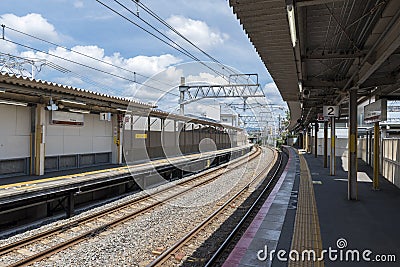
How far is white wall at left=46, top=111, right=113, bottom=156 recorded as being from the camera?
11102mm

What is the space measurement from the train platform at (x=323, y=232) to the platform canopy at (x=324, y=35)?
322 cm

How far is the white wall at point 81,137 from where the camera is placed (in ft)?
36.4

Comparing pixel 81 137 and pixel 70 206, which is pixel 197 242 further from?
pixel 81 137

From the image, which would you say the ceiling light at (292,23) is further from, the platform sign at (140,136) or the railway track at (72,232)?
the platform sign at (140,136)

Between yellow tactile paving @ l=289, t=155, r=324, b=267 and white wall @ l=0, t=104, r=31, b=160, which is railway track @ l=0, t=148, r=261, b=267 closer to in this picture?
white wall @ l=0, t=104, r=31, b=160

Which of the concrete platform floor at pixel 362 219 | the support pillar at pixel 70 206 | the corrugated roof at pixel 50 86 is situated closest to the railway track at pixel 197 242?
the concrete platform floor at pixel 362 219

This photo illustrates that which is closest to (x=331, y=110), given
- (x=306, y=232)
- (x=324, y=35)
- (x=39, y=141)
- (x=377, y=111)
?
(x=377, y=111)

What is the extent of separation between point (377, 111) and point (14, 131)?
1072cm

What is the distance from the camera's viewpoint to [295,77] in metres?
7.92

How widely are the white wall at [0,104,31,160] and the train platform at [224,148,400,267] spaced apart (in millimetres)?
7401

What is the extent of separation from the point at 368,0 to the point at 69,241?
21.8 feet

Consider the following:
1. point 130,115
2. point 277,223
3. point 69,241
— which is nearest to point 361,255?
point 277,223

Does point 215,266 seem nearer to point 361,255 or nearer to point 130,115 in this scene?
point 361,255

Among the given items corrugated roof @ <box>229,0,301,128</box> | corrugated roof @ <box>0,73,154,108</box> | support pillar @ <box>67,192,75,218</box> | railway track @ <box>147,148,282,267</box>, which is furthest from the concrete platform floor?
corrugated roof @ <box>0,73,154,108</box>
